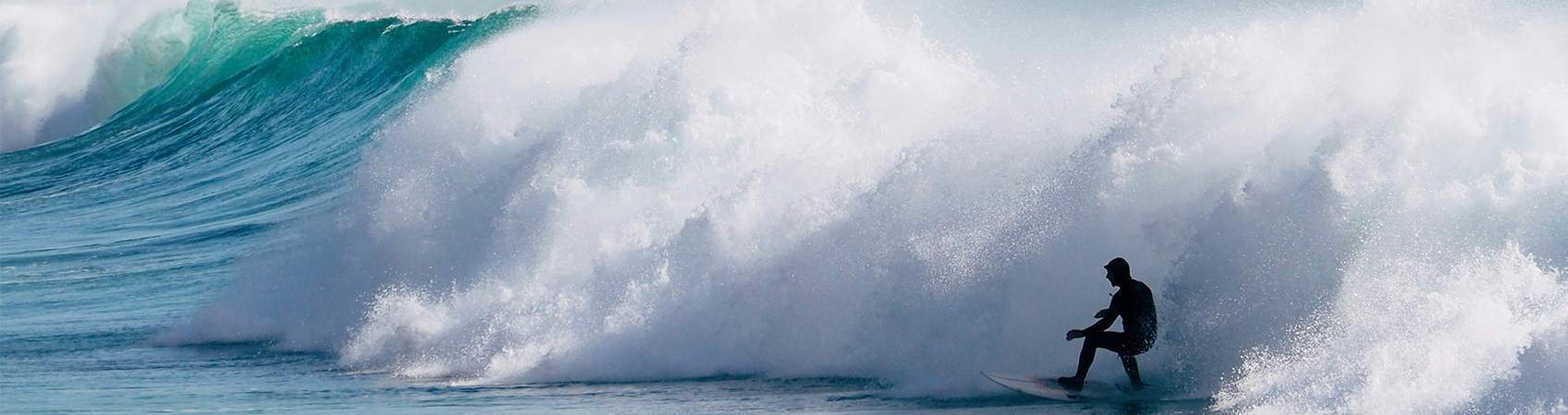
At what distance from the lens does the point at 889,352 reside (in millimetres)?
9664

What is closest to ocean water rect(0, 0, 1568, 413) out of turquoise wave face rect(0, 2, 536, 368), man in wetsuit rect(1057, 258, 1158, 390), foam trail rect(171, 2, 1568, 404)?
foam trail rect(171, 2, 1568, 404)

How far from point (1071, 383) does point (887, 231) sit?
2074 mm

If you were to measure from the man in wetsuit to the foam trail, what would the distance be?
15.5 inches

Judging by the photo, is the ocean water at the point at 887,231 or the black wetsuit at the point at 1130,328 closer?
the ocean water at the point at 887,231

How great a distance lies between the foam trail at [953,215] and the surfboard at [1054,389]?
1.10ft

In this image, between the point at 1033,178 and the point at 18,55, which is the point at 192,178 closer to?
the point at 18,55

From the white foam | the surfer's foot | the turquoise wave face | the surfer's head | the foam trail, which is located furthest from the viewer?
the white foam

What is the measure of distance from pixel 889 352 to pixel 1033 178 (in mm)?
1380

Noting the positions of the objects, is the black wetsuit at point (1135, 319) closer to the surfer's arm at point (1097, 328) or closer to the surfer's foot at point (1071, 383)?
the surfer's arm at point (1097, 328)

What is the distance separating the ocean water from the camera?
7.76 m

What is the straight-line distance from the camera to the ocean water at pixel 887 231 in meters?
7.76

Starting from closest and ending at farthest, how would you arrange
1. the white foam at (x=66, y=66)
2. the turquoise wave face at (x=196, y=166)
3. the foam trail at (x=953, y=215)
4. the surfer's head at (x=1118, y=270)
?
the foam trail at (x=953, y=215) < the surfer's head at (x=1118, y=270) < the turquoise wave face at (x=196, y=166) < the white foam at (x=66, y=66)

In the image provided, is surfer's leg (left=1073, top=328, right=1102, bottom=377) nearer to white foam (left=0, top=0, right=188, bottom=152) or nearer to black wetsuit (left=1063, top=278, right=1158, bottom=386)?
black wetsuit (left=1063, top=278, right=1158, bottom=386)

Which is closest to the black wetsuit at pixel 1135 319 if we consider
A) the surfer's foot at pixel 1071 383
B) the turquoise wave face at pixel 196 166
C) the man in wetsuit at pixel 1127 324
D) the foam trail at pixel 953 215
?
the man in wetsuit at pixel 1127 324
